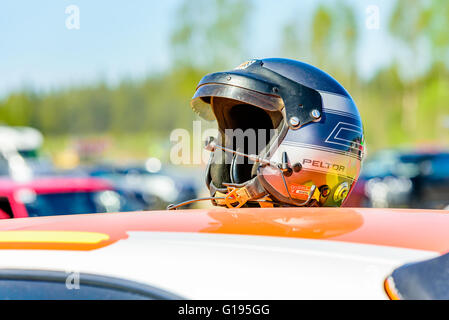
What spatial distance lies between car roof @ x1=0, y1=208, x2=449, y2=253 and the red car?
4.16m

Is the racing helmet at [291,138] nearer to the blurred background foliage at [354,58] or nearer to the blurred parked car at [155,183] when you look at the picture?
the blurred parked car at [155,183]

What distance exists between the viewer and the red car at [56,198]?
589 centimetres

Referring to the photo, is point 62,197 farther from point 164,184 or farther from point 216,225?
point 164,184

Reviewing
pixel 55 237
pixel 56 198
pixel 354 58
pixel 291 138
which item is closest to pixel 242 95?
pixel 291 138

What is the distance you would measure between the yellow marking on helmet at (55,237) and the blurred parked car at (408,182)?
11.9 metres

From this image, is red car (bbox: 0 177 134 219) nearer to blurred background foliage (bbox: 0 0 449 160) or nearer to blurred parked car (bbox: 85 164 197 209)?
blurred parked car (bbox: 85 164 197 209)

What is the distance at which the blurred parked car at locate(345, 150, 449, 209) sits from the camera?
13.5 meters

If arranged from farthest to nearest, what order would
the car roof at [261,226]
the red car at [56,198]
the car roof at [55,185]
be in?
the car roof at [55,185]
the red car at [56,198]
the car roof at [261,226]

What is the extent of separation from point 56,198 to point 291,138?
4373 millimetres

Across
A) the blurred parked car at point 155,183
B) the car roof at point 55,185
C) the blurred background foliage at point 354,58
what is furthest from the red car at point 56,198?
the blurred background foliage at point 354,58

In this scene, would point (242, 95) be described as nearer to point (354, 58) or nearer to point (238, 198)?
point (238, 198)

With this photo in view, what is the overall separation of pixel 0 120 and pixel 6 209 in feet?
149

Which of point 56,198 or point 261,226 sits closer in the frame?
point 261,226

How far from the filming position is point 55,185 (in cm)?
644
